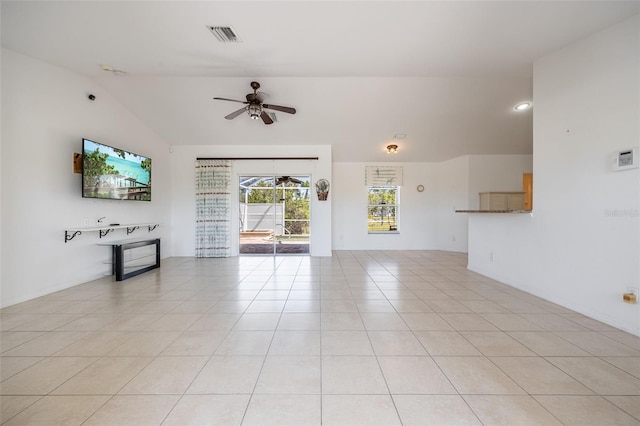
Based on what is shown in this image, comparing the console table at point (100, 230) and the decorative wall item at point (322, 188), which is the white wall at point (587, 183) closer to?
the decorative wall item at point (322, 188)

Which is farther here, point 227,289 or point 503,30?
point 227,289

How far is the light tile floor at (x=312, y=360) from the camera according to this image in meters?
1.42

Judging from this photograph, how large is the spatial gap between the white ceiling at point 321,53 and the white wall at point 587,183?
331mm

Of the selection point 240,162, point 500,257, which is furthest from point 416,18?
point 240,162

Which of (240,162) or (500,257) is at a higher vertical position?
(240,162)

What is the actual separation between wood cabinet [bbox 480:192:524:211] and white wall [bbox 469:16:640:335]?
287 cm

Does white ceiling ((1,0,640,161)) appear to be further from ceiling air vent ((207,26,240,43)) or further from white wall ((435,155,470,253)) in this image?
white wall ((435,155,470,253))

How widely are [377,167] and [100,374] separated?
22.6 ft

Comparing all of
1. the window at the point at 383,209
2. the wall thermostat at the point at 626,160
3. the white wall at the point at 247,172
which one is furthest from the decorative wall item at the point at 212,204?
the wall thermostat at the point at 626,160

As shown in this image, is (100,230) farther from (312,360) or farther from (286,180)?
(312,360)

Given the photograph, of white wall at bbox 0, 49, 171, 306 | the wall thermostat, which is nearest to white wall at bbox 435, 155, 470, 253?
the wall thermostat

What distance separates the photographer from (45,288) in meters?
3.34

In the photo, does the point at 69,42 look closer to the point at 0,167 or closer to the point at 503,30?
the point at 0,167

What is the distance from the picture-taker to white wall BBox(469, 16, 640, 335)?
2.40 metres
